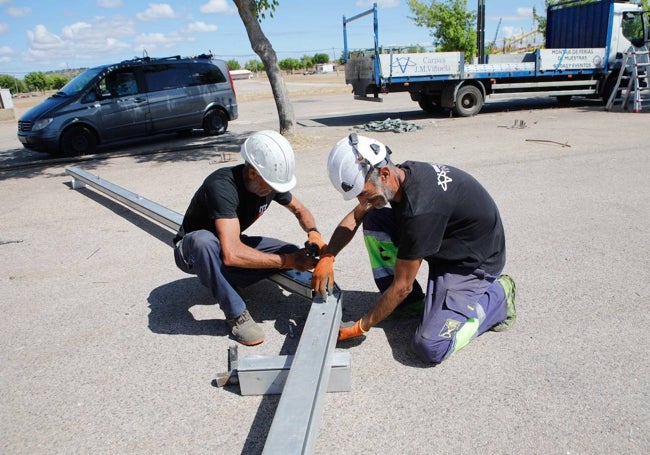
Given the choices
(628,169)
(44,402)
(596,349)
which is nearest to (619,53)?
(628,169)

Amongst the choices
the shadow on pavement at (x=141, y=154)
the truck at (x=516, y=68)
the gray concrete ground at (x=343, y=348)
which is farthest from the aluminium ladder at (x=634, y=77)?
the shadow on pavement at (x=141, y=154)

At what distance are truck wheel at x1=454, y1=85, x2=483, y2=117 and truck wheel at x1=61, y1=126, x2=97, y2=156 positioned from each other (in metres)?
9.13

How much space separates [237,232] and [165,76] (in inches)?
376

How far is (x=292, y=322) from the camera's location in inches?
126

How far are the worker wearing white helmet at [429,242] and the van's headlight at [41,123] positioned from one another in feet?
29.6

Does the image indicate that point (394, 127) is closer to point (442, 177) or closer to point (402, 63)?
point (402, 63)

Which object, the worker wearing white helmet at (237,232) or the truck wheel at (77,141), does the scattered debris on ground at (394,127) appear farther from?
the worker wearing white helmet at (237,232)

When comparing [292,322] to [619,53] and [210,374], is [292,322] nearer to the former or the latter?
[210,374]

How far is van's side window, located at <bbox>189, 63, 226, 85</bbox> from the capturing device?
11780 mm

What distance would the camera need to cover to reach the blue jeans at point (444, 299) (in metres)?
2.78

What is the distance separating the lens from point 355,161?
2.63m

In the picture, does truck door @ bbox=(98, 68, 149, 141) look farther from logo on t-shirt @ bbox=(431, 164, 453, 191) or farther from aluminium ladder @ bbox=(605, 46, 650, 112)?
aluminium ladder @ bbox=(605, 46, 650, 112)

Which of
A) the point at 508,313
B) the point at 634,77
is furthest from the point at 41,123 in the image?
the point at 634,77

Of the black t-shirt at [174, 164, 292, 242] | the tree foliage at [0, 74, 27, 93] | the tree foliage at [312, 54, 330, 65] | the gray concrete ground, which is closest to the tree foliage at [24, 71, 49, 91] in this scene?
the tree foliage at [0, 74, 27, 93]
